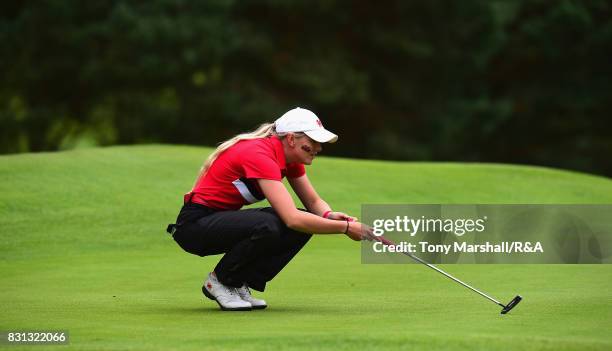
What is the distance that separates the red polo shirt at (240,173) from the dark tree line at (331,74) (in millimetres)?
24769

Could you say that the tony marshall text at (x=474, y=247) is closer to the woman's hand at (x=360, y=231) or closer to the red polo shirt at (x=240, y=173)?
the red polo shirt at (x=240, y=173)

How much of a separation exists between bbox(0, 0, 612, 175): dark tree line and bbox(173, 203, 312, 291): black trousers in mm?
24798

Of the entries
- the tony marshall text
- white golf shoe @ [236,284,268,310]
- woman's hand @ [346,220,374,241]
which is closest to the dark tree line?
the tony marshall text

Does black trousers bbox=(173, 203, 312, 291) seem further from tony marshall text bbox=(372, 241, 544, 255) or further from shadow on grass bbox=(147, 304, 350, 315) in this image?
tony marshall text bbox=(372, 241, 544, 255)

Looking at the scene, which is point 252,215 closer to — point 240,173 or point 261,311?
point 240,173

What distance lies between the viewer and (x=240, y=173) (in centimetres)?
660

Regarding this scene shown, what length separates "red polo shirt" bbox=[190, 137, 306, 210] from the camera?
645 cm

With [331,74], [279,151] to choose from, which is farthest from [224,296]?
[331,74]

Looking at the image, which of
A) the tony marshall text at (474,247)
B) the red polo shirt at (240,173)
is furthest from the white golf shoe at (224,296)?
the tony marshall text at (474,247)

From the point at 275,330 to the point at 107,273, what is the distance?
3838mm

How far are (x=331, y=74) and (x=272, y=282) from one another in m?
25.5

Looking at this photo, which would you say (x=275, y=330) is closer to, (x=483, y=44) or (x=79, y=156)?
(x=79, y=156)

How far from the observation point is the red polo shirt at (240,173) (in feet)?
21.1

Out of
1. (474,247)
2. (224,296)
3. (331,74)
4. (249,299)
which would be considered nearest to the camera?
(224,296)
